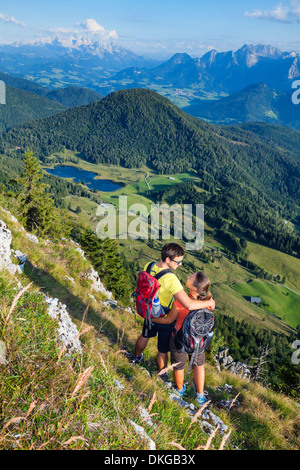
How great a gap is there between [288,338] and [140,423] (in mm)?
137625

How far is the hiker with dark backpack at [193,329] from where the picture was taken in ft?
20.4

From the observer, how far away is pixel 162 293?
6.72m

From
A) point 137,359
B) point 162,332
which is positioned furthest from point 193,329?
point 137,359

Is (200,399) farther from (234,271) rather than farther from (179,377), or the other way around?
(234,271)

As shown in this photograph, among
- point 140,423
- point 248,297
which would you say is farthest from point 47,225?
point 248,297

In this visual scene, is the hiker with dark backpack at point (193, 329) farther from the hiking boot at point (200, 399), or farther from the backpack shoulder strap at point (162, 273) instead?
the backpack shoulder strap at point (162, 273)

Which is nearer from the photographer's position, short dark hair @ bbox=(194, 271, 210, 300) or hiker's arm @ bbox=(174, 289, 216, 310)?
hiker's arm @ bbox=(174, 289, 216, 310)

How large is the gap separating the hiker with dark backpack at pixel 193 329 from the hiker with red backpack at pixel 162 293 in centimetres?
19

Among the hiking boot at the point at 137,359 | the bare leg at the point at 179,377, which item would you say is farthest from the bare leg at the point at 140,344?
the bare leg at the point at 179,377

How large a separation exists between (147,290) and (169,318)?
1.09 m

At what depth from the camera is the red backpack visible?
20.9 ft

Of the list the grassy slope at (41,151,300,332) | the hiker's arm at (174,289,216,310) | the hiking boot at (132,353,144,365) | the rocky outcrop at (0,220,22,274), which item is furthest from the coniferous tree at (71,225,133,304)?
the grassy slope at (41,151,300,332)

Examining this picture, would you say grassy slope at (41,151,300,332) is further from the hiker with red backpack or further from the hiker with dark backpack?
the hiker with dark backpack

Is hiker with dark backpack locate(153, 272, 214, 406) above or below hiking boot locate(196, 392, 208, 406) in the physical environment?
above
